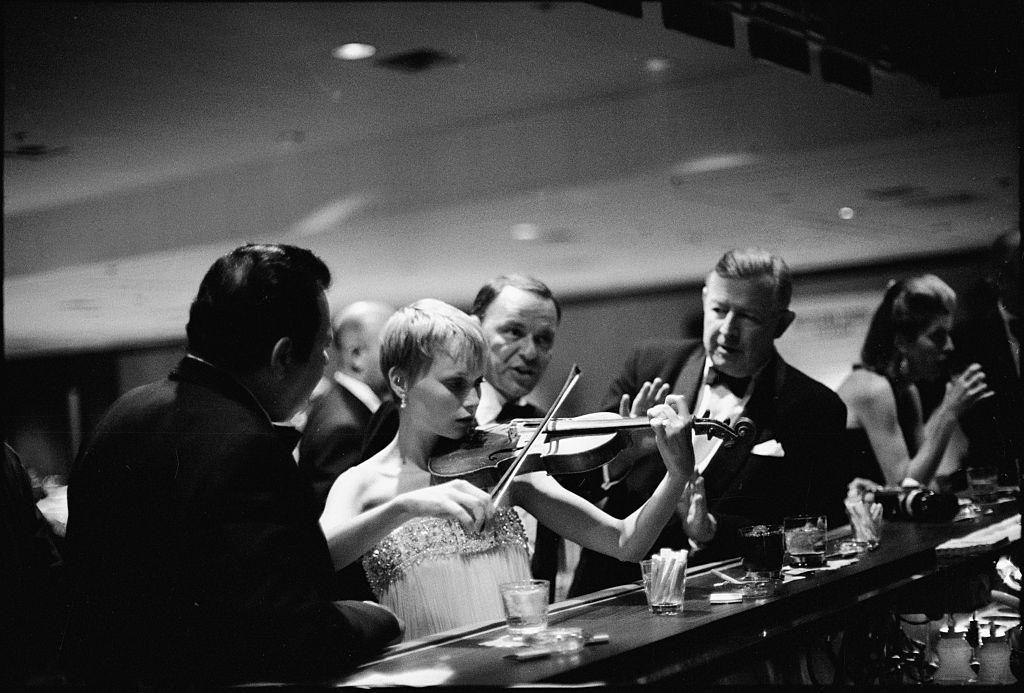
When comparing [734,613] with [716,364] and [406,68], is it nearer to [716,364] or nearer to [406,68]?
[716,364]

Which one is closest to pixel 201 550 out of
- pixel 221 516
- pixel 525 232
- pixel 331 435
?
pixel 221 516

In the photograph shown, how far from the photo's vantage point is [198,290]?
2109 mm

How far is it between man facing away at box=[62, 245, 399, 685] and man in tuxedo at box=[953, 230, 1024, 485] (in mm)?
1396

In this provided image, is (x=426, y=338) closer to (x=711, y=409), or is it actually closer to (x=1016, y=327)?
(x=711, y=409)

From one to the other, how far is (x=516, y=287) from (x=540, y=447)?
355mm

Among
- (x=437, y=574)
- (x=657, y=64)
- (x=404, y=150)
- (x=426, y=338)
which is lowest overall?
(x=437, y=574)

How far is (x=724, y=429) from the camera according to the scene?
2164mm

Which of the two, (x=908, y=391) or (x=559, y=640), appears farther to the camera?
(x=908, y=391)

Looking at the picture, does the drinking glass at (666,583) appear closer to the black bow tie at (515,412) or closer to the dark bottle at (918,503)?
the black bow tie at (515,412)

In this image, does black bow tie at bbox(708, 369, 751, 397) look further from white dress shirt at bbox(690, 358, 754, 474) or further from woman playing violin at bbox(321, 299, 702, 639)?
woman playing violin at bbox(321, 299, 702, 639)

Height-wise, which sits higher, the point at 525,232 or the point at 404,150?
Result: the point at 404,150

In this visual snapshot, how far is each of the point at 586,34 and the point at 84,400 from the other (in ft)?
4.40

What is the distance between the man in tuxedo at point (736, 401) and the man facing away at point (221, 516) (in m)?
0.61

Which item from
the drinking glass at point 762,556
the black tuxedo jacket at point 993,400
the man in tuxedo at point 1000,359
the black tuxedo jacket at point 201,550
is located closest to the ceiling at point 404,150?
the man in tuxedo at point 1000,359
